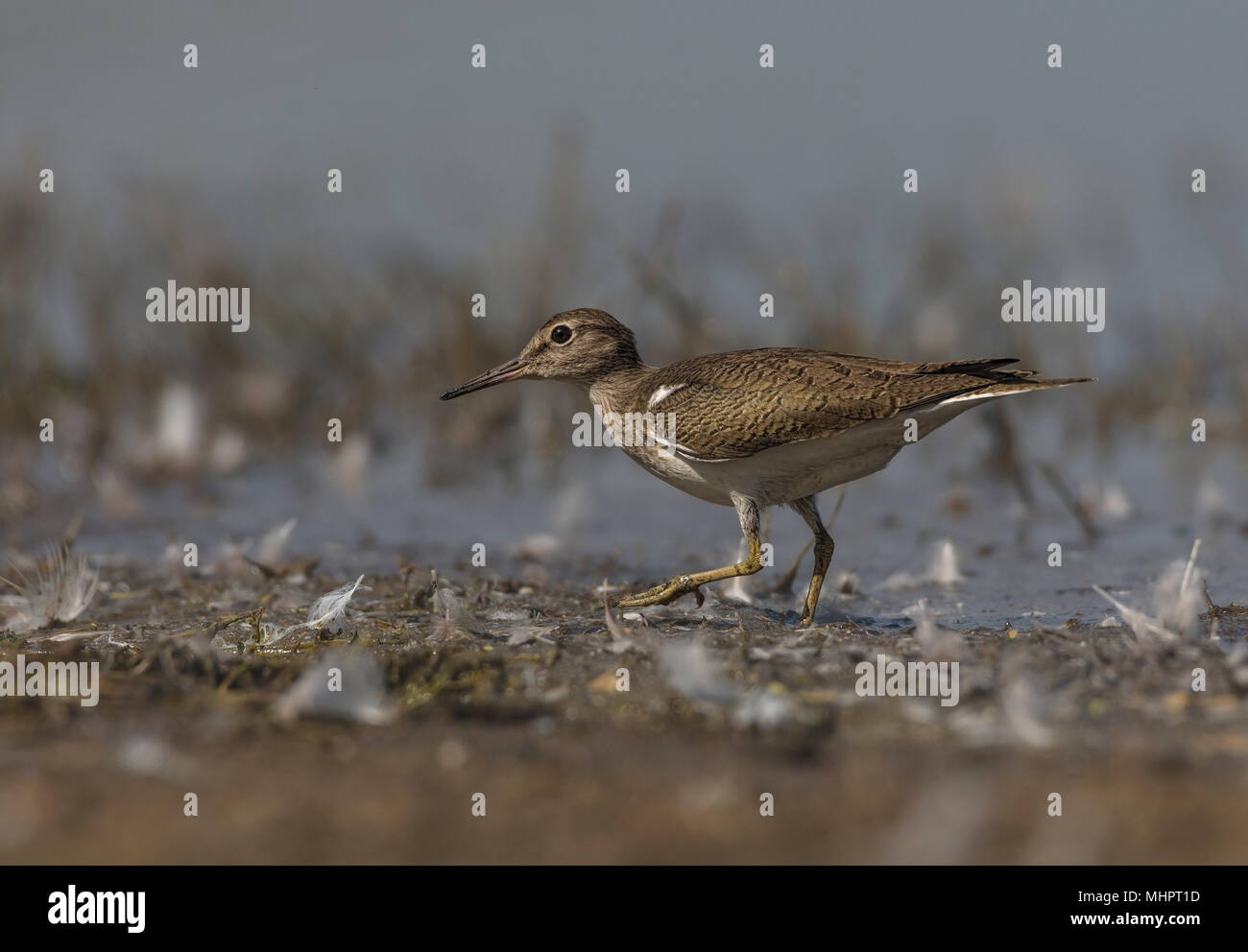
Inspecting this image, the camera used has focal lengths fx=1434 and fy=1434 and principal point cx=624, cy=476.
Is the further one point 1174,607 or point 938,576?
point 938,576

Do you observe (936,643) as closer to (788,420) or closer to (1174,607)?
(1174,607)

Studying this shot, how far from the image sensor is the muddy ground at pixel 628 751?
138 inches

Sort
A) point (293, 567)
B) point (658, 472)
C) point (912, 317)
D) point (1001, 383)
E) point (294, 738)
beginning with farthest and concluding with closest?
point (912, 317) → point (293, 567) → point (658, 472) → point (1001, 383) → point (294, 738)

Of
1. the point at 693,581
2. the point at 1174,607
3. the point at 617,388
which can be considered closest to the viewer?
the point at 1174,607

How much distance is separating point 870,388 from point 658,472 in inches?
42.0

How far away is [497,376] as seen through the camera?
24.5 ft

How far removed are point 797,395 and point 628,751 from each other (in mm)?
2426

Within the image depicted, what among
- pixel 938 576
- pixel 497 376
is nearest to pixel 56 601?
pixel 497 376

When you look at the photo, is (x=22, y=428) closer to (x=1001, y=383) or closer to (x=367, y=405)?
(x=367, y=405)

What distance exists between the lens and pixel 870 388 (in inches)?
240

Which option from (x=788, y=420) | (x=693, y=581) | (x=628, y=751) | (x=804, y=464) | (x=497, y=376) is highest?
(x=497, y=376)

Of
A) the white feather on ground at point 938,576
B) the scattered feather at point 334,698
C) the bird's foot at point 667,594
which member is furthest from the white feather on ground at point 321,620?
the white feather on ground at point 938,576

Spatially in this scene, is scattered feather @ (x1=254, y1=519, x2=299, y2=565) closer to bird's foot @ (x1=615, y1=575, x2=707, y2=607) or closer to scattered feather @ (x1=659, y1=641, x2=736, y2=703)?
bird's foot @ (x1=615, y1=575, x2=707, y2=607)
